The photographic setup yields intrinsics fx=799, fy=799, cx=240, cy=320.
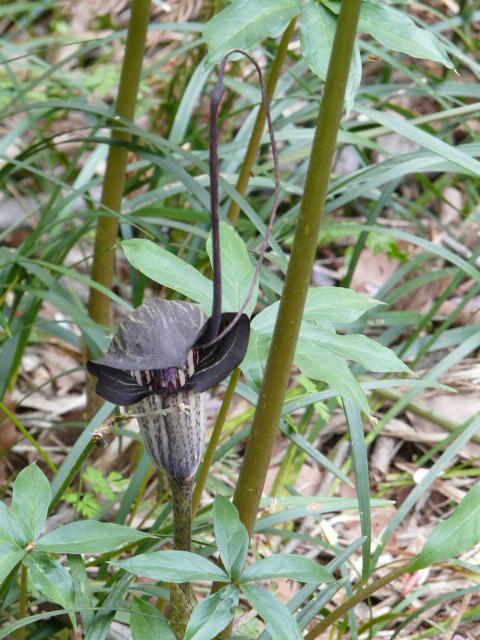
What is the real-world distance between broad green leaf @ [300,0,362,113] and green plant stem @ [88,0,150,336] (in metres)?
0.55

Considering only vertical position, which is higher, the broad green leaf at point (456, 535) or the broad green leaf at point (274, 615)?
the broad green leaf at point (456, 535)

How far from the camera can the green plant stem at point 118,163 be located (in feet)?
4.60

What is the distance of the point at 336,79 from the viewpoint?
2.37ft

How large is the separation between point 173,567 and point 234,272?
0.35 metres

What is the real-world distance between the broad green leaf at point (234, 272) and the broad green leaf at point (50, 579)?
1.18 ft

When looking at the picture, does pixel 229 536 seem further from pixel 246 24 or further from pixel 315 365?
pixel 246 24

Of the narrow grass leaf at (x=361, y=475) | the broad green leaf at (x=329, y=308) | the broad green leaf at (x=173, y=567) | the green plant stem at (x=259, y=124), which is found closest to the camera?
the broad green leaf at (x=173, y=567)

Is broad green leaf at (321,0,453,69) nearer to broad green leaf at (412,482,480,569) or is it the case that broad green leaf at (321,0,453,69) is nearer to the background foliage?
the background foliage

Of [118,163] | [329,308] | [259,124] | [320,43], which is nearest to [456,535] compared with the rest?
[329,308]

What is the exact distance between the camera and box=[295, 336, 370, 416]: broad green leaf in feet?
2.65

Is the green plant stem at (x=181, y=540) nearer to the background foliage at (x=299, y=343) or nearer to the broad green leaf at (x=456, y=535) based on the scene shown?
the background foliage at (x=299, y=343)

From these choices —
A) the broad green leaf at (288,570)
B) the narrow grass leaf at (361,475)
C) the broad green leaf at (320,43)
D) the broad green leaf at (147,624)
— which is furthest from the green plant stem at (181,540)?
the broad green leaf at (320,43)

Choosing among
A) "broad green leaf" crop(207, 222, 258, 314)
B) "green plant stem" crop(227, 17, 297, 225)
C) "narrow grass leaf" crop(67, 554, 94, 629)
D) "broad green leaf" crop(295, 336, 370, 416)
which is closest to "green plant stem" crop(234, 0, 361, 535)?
"broad green leaf" crop(295, 336, 370, 416)

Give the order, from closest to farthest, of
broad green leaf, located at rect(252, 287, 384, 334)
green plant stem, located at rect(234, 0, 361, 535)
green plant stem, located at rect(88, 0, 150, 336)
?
green plant stem, located at rect(234, 0, 361, 535) < broad green leaf, located at rect(252, 287, 384, 334) < green plant stem, located at rect(88, 0, 150, 336)
